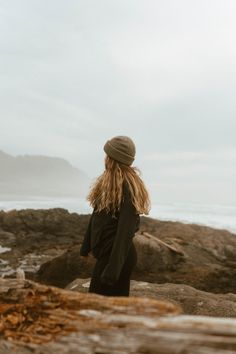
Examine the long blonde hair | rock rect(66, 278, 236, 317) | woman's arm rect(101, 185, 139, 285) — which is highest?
the long blonde hair

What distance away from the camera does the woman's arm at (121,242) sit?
3428 millimetres

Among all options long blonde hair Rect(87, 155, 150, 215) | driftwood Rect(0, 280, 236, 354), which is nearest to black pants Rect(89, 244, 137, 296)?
long blonde hair Rect(87, 155, 150, 215)

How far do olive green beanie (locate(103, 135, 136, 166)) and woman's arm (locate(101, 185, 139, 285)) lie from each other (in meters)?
0.38

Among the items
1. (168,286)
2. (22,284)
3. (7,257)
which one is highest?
(22,284)

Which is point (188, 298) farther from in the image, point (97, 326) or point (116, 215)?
point (97, 326)

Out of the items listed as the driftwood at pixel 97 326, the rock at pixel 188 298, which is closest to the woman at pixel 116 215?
the driftwood at pixel 97 326

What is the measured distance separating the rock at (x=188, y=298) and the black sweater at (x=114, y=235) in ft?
10.8

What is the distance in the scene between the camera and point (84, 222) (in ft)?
89.1

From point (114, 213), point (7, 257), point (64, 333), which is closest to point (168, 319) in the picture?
point (64, 333)

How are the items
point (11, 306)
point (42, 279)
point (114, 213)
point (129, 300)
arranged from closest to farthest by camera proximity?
point (129, 300), point (11, 306), point (114, 213), point (42, 279)

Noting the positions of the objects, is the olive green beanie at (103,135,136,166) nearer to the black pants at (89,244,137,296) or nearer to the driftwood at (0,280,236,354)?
the black pants at (89,244,137,296)

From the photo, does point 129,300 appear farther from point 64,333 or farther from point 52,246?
point 52,246

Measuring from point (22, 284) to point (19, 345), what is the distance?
34 cm

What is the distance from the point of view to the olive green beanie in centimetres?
368
